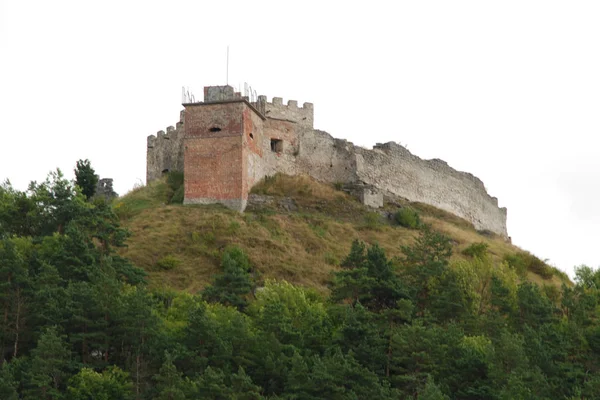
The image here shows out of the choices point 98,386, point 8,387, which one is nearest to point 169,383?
point 98,386

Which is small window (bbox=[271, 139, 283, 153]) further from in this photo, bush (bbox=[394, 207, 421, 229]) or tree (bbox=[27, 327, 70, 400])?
tree (bbox=[27, 327, 70, 400])

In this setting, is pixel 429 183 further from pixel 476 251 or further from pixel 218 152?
pixel 218 152

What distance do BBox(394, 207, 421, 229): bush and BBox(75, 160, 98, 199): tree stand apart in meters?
14.4

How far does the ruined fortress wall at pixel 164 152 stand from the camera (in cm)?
5159

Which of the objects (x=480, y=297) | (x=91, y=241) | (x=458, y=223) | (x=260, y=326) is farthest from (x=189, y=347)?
(x=458, y=223)

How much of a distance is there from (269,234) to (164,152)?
9.21 meters

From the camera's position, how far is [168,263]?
4319 cm

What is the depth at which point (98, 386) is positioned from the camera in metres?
32.8

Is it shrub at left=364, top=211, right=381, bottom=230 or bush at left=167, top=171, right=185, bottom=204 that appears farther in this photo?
shrub at left=364, top=211, right=381, bottom=230

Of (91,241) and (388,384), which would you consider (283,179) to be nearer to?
(91,241)

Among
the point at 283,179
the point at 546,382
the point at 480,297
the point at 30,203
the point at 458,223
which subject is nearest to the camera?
the point at 546,382

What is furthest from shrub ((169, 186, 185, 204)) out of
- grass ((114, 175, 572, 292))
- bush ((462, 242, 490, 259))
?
bush ((462, 242, 490, 259))

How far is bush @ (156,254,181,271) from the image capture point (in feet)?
141

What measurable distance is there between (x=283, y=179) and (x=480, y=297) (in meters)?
13.0
